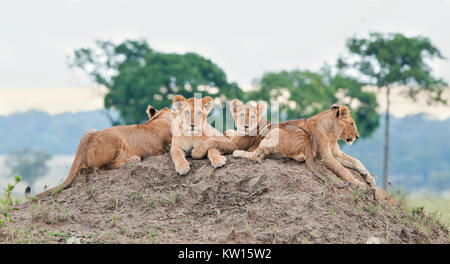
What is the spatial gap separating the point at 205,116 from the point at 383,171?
19.6 meters

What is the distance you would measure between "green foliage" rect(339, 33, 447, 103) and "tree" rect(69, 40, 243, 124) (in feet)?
22.9

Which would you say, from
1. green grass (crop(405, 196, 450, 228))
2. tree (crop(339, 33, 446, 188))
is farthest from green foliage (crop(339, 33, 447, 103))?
green grass (crop(405, 196, 450, 228))

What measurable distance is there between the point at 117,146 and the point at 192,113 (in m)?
1.44

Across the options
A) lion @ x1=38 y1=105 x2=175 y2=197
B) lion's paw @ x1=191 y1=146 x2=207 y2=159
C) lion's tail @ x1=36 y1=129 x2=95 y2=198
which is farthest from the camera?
lion @ x1=38 y1=105 x2=175 y2=197

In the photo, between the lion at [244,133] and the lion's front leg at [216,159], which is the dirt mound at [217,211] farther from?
the lion at [244,133]

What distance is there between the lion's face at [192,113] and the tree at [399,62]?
20.4 meters

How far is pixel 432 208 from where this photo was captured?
902 cm

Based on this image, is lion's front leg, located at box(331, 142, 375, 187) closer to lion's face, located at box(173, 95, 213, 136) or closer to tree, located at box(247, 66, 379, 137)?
lion's face, located at box(173, 95, 213, 136)

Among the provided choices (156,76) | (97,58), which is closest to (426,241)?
(156,76)

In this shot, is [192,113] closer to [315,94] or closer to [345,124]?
[345,124]

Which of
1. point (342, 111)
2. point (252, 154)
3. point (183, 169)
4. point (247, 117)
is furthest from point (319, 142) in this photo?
point (183, 169)

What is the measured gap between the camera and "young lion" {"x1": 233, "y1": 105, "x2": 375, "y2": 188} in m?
8.09

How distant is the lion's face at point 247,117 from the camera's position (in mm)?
8214
